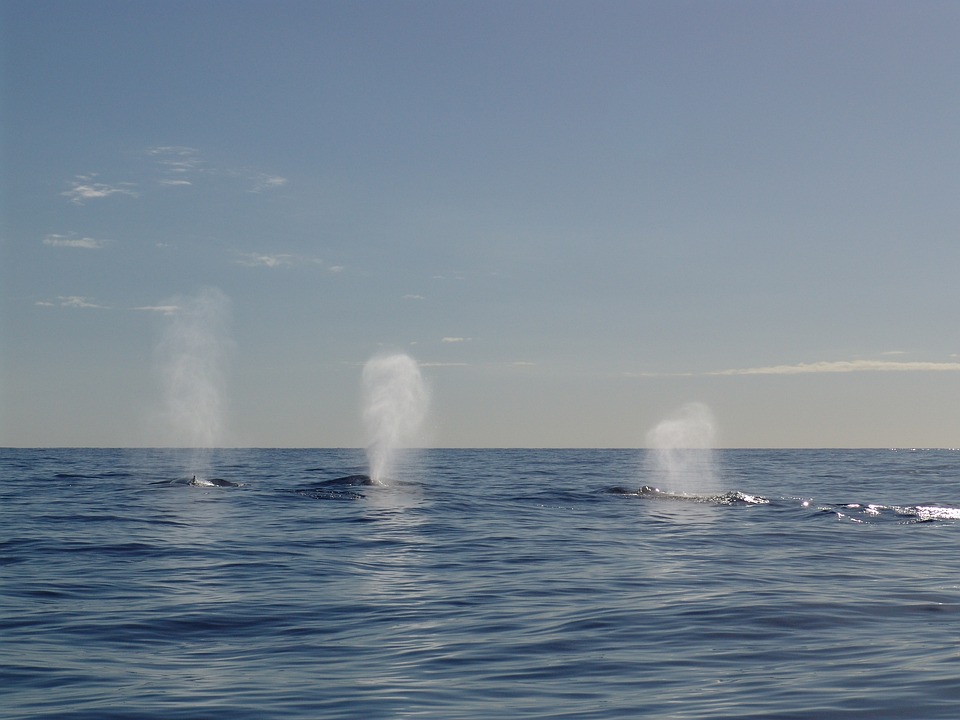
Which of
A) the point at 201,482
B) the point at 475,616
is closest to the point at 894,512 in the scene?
the point at 475,616

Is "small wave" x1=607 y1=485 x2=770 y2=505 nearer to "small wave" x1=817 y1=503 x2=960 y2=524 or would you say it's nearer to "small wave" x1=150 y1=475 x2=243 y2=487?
"small wave" x1=817 y1=503 x2=960 y2=524

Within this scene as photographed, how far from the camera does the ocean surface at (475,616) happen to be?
948 centimetres

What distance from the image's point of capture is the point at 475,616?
1374cm

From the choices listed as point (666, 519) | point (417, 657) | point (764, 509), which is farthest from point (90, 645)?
point (764, 509)

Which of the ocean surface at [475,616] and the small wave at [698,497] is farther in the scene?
the small wave at [698,497]

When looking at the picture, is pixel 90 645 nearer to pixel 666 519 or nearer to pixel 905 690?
pixel 905 690

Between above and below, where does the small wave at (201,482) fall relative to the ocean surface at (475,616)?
above

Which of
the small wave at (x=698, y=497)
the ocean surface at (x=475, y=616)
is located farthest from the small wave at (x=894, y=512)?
the small wave at (x=698, y=497)

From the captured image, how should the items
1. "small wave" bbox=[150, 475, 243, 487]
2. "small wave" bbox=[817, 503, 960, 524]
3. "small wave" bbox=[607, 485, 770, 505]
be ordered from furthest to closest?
1. "small wave" bbox=[150, 475, 243, 487]
2. "small wave" bbox=[607, 485, 770, 505]
3. "small wave" bbox=[817, 503, 960, 524]

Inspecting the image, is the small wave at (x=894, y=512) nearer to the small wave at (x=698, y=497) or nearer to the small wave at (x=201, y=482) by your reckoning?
the small wave at (x=698, y=497)

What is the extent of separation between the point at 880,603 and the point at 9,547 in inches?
674

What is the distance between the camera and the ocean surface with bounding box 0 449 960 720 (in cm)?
948

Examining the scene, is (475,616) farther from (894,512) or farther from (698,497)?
(698,497)

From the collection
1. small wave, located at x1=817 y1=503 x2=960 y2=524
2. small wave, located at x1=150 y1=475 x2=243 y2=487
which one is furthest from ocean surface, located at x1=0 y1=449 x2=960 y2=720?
small wave, located at x1=150 y1=475 x2=243 y2=487
